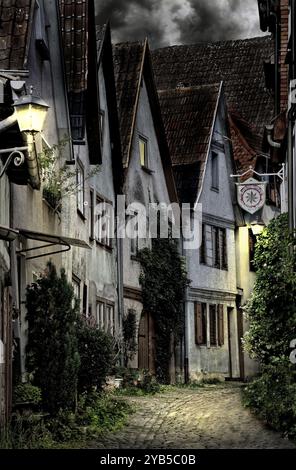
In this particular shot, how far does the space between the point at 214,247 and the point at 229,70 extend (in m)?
6.90

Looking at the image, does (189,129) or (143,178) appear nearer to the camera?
(143,178)

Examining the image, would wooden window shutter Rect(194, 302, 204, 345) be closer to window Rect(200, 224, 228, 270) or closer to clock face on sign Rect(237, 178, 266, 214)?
window Rect(200, 224, 228, 270)

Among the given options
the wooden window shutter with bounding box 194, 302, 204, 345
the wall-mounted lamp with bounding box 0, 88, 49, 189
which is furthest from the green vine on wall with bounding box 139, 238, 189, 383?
the wall-mounted lamp with bounding box 0, 88, 49, 189

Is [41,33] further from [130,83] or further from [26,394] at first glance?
[130,83]

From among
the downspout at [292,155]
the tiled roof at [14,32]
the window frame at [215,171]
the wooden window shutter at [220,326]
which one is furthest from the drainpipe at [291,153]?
the wooden window shutter at [220,326]

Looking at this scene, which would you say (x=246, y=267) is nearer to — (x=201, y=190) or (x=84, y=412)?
(x=201, y=190)

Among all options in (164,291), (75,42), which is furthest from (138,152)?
(75,42)

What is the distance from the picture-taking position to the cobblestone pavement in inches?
513

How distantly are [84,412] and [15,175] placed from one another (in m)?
3.74

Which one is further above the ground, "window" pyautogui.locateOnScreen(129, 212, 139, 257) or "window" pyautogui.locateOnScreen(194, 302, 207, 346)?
"window" pyautogui.locateOnScreen(129, 212, 139, 257)

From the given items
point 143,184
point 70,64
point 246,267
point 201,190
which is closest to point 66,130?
point 70,64

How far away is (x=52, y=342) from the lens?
14.0 m

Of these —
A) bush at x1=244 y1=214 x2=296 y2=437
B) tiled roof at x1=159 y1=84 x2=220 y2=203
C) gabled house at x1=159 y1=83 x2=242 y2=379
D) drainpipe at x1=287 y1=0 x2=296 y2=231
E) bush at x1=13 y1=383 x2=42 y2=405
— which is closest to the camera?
bush at x1=13 y1=383 x2=42 y2=405

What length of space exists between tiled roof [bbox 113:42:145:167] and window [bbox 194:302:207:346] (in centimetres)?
571
